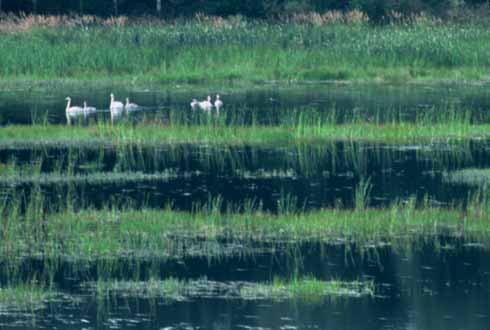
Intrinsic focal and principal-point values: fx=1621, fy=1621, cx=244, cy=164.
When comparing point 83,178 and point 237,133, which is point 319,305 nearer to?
point 83,178

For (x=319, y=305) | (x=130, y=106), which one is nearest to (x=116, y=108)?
(x=130, y=106)

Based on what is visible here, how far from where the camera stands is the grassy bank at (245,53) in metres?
42.2

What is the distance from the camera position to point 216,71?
1682 inches

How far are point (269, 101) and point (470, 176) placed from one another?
12901 millimetres

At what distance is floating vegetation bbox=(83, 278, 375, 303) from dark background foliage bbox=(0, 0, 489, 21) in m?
38.0

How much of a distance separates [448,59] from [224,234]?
2418 centimetres

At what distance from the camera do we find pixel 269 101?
37.2 m

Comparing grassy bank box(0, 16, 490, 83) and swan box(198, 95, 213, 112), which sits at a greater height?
grassy bank box(0, 16, 490, 83)

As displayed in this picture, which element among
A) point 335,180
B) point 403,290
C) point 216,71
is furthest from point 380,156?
point 216,71

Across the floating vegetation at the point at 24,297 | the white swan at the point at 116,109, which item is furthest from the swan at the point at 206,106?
the floating vegetation at the point at 24,297

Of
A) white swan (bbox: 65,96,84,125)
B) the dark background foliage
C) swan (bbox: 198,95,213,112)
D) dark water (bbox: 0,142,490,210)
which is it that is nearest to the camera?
dark water (bbox: 0,142,490,210)

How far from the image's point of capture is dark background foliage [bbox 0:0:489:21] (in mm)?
56094

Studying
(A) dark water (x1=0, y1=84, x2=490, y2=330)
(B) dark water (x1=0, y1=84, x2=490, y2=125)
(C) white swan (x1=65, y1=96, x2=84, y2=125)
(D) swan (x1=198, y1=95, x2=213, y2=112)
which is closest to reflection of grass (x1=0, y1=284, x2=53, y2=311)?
(A) dark water (x1=0, y1=84, x2=490, y2=330)

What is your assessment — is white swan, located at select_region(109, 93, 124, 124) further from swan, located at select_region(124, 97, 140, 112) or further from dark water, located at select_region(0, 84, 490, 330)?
dark water, located at select_region(0, 84, 490, 330)
